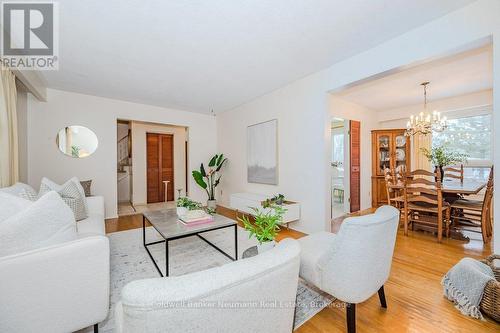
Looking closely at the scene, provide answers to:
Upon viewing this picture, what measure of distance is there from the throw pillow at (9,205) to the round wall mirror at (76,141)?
10.4ft

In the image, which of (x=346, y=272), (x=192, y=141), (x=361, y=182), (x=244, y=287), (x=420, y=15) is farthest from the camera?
(x=192, y=141)

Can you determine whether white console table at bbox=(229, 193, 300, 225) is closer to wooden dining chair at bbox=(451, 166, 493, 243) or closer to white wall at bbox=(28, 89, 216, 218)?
wooden dining chair at bbox=(451, 166, 493, 243)

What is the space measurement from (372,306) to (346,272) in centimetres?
74

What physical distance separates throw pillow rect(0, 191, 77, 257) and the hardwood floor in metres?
1.70

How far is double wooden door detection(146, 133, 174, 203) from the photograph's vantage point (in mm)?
6035

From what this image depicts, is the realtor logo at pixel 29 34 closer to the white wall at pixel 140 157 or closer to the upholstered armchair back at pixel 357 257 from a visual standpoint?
the upholstered armchair back at pixel 357 257

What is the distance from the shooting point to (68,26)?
201 cm

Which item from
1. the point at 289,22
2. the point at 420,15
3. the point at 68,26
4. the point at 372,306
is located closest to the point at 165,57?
the point at 68,26

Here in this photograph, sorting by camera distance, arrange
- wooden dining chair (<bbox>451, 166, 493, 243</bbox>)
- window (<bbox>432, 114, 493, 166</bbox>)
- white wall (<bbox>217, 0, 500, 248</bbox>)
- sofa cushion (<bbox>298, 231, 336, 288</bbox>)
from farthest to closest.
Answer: window (<bbox>432, 114, 493, 166</bbox>), wooden dining chair (<bbox>451, 166, 493, 243</bbox>), white wall (<bbox>217, 0, 500, 248</bbox>), sofa cushion (<bbox>298, 231, 336, 288</bbox>)

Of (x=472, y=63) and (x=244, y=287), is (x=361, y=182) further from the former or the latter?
(x=244, y=287)

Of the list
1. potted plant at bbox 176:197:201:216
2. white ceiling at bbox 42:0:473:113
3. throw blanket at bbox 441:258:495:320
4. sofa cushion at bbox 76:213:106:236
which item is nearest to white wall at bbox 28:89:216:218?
white ceiling at bbox 42:0:473:113

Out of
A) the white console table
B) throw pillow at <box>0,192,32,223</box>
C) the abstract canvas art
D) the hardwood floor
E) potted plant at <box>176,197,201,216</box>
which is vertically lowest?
the hardwood floor

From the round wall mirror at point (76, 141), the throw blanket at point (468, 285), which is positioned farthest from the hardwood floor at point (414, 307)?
the round wall mirror at point (76, 141)

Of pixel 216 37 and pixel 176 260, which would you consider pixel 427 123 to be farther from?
pixel 176 260
